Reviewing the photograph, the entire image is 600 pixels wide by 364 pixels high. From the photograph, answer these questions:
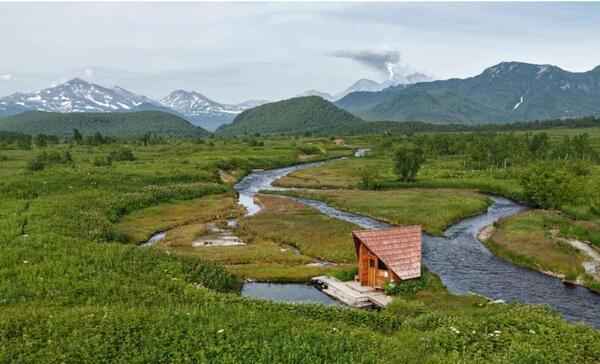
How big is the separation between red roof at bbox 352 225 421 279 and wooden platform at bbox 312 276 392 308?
9.75 ft

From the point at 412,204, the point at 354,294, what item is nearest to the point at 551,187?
the point at 412,204

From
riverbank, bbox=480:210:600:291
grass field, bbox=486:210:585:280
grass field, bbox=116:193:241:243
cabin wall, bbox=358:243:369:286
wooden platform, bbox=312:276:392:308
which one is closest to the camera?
wooden platform, bbox=312:276:392:308

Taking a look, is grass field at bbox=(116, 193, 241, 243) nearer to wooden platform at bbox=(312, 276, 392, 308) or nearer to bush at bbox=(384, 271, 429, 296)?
wooden platform at bbox=(312, 276, 392, 308)

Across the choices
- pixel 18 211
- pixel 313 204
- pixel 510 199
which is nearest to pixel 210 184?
pixel 313 204

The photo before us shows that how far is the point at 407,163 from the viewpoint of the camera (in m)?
115

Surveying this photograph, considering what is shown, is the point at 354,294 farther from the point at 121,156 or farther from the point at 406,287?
the point at 121,156

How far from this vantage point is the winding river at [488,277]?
140ft

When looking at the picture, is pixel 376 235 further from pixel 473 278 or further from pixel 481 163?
pixel 481 163

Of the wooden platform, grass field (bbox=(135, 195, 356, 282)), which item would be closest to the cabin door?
the wooden platform

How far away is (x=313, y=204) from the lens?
94.5 meters

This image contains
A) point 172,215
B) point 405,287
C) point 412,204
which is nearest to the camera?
point 405,287

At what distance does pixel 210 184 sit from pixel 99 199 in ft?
100

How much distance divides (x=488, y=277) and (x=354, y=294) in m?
16.3

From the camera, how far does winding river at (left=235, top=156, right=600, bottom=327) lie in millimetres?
42656
